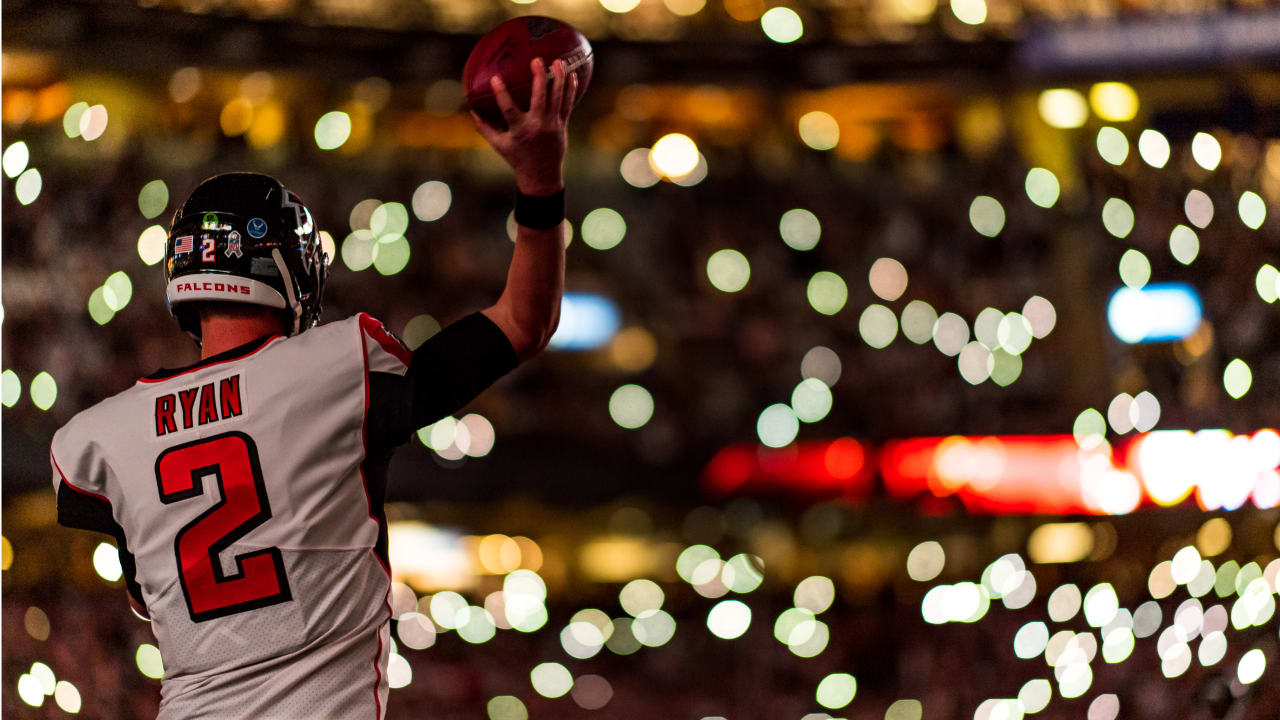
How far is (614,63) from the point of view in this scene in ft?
21.1

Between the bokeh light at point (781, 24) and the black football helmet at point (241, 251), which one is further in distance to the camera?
the bokeh light at point (781, 24)

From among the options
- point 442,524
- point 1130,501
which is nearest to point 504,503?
point 442,524

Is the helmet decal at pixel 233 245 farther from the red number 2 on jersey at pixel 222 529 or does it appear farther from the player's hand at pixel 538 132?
the player's hand at pixel 538 132

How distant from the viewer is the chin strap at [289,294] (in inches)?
49.6

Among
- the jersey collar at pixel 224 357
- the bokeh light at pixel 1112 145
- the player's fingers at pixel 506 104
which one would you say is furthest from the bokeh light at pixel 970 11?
the jersey collar at pixel 224 357

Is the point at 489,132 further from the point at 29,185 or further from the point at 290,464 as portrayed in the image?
the point at 29,185

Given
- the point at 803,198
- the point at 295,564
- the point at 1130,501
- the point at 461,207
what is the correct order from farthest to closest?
1. the point at 803,198
2. the point at 461,207
3. the point at 1130,501
4. the point at 295,564

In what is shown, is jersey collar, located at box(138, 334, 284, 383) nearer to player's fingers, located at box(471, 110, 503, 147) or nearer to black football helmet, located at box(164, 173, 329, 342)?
black football helmet, located at box(164, 173, 329, 342)

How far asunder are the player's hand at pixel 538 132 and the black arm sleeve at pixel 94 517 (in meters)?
0.64

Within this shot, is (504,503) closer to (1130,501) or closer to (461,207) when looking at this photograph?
(461,207)

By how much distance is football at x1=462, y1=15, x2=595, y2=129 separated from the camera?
1.25 metres

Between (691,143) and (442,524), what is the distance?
309 centimetres

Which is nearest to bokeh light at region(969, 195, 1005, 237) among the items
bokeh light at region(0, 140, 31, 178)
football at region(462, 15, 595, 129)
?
bokeh light at region(0, 140, 31, 178)

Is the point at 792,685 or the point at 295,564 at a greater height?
the point at 295,564
